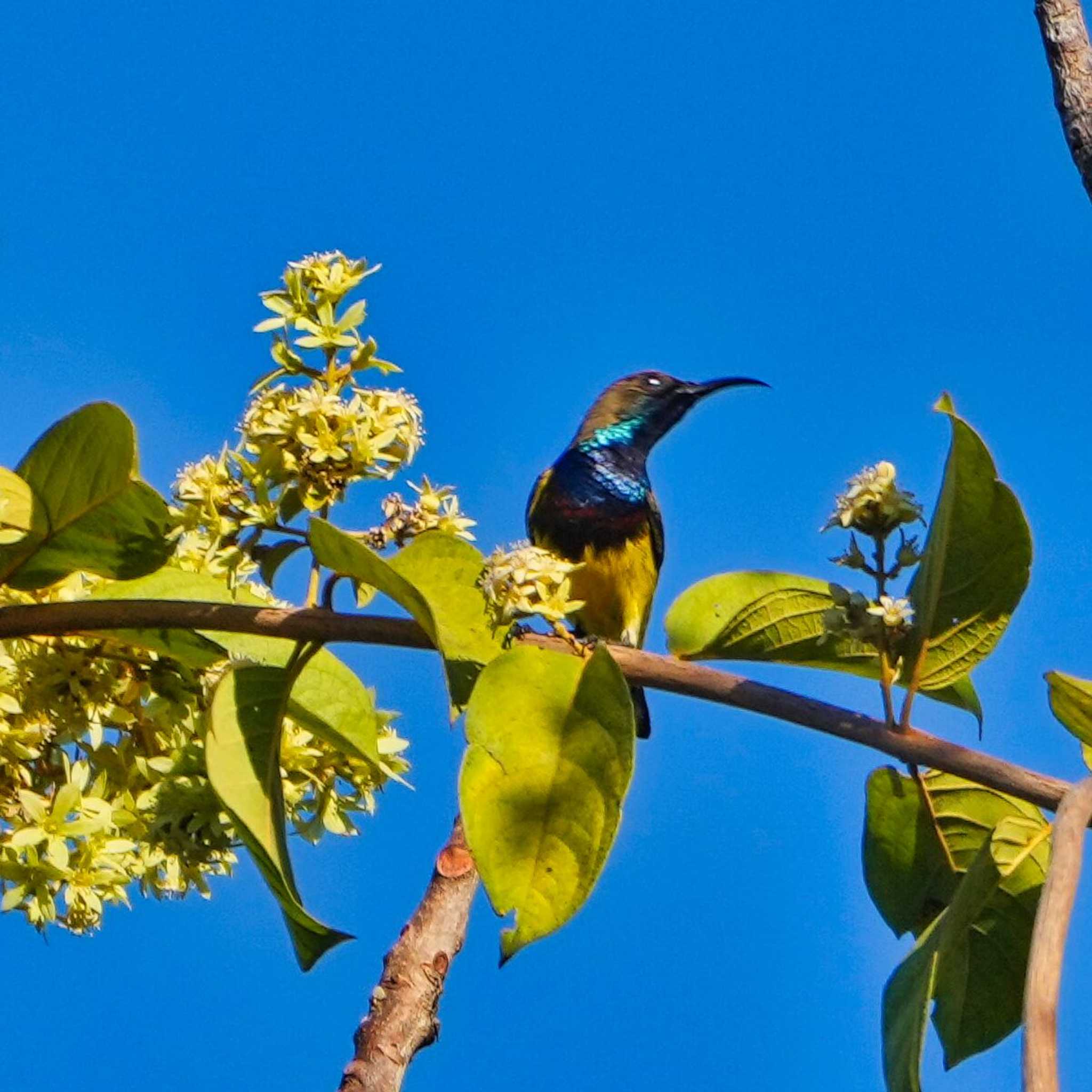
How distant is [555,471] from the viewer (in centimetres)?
565

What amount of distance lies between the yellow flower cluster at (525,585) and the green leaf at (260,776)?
26 centimetres

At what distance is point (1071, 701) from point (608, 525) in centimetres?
350

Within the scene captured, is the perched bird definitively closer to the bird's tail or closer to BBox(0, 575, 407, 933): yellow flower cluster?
the bird's tail

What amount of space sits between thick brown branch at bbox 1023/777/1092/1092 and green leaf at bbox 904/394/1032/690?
38 centimetres

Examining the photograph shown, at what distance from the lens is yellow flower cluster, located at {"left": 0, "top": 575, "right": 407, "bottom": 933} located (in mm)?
2334

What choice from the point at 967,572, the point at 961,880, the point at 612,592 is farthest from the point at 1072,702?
the point at 612,592

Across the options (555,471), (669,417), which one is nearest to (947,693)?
(555,471)

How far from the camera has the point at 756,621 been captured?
206 cm

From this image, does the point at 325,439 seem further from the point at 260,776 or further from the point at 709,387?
the point at 709,387

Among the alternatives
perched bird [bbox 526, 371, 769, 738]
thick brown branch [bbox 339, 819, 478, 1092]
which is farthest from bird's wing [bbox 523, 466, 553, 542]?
thick brown branch [bbox 339, 819, 478, 1092]

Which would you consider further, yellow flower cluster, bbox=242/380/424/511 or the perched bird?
the perched bird

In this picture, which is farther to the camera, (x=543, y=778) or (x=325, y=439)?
(x=325, y=439)

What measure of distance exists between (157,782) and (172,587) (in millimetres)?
306

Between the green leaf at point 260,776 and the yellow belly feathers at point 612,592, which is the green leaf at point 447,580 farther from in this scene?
the yellow belly feathers at point 612,592
